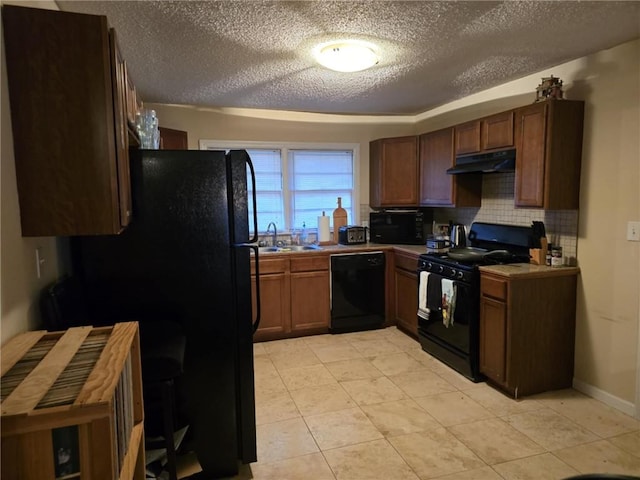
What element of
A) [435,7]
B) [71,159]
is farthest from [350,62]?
[71,159]

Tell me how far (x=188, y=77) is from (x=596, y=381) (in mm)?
3729

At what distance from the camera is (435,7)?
80.5 inches

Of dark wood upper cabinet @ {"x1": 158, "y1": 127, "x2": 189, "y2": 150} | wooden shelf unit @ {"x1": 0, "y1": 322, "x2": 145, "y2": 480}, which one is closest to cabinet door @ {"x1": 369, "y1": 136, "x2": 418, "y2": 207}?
dark wood upper cabinet @ {"x1": 158, "y1": 127, "x2": 189, "y2": 150}

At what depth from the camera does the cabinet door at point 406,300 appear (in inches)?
162

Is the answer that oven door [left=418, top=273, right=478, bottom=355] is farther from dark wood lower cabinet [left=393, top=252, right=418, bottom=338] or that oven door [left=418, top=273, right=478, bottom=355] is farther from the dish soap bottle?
the dish soap bottle

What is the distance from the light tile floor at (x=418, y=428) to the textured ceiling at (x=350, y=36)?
236 cm

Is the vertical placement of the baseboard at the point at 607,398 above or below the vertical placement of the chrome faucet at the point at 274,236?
below

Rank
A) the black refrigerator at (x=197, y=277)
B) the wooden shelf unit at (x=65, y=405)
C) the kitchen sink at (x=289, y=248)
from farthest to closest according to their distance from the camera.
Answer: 1. the kitchen sink at (x=289, y=248)
2. the black refrigerator at (x=197, y=277)
3. the wooden shelf unit at (x=65, y=405)

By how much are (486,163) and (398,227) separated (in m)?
1.46

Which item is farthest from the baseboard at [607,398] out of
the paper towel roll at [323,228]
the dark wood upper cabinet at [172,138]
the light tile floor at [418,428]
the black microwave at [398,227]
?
the dark wood upper cabinet at [172,138]

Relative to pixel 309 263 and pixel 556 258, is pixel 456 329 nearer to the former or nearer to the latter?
pixel 556 258

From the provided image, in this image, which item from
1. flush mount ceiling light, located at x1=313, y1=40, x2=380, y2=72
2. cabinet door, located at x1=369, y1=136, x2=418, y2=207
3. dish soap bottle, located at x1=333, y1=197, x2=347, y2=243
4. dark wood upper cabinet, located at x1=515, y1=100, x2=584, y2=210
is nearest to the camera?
flush mount ceiling light, located at x1=313, y1=40, x2=380, y2=72

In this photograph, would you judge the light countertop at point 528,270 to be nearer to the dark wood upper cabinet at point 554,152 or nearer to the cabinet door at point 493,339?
the cabinet door at point 493,339

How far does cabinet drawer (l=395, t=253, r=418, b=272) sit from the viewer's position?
4.09m
